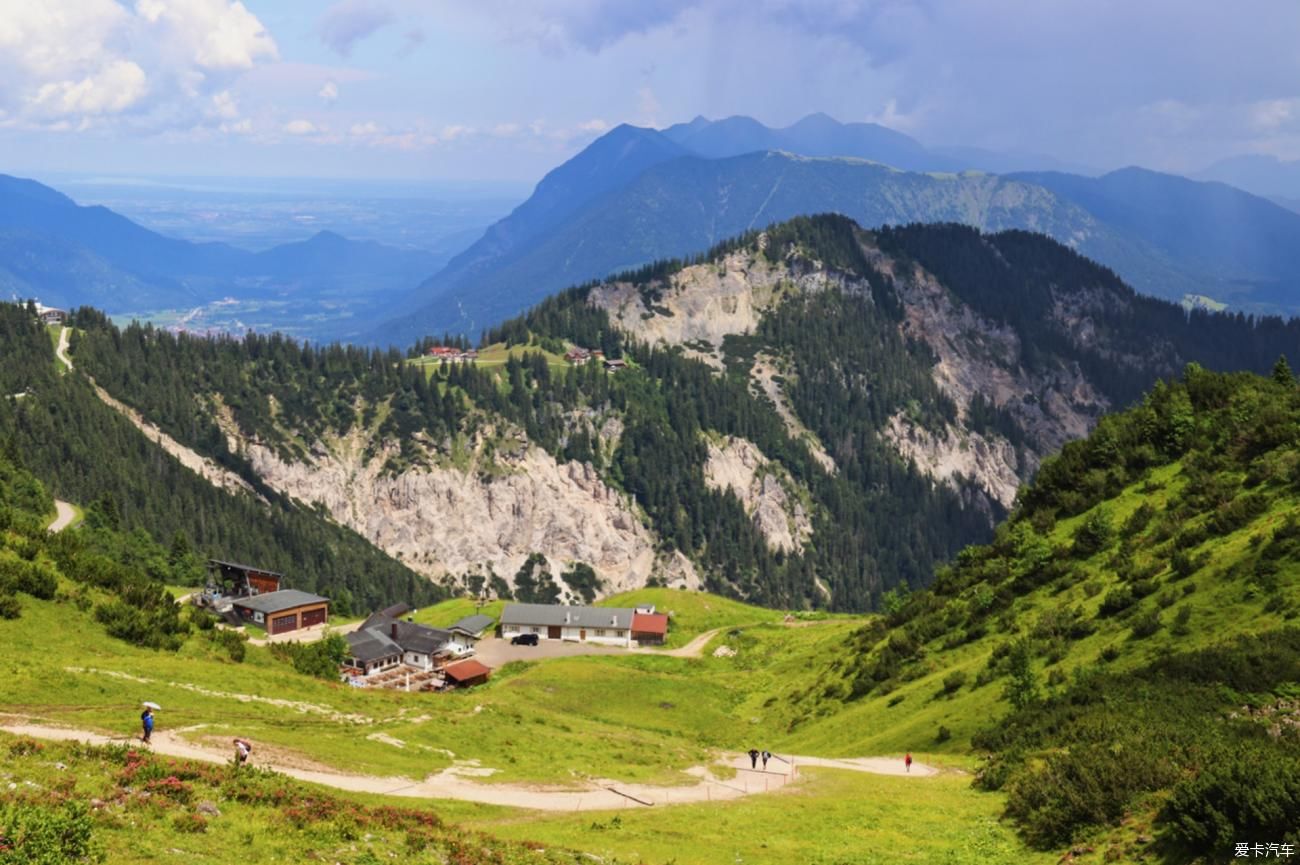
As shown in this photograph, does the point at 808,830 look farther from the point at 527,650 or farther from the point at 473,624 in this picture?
the point at 473,624

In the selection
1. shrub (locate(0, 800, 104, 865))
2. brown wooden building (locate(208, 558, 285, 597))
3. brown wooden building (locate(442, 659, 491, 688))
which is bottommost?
brown wooden building (locate(442, 659, 491, 688))

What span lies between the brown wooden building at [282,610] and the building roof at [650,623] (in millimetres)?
41888

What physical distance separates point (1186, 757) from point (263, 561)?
166950 millimetres

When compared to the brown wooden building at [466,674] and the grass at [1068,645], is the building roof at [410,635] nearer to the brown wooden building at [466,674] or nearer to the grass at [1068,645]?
the brown wooden building at [466,674]

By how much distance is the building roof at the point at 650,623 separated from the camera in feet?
440

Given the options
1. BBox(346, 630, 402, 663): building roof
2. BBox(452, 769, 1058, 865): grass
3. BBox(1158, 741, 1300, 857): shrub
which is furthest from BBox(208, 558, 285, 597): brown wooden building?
BBox(1158, 741, 1300, 857): shrub

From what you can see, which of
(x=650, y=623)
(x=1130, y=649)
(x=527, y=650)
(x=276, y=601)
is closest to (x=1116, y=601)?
(x=1130, y=649)

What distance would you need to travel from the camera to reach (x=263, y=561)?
174000mm

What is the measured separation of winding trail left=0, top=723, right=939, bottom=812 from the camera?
36812mm

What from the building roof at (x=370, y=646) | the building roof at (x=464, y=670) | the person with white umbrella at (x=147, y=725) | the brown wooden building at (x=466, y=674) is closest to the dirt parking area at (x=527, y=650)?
the building roof at (x=464, y=670)

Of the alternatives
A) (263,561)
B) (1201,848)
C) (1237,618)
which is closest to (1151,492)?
(1237,618)

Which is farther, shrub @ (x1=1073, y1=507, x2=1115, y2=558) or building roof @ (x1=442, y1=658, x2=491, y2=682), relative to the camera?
building roof @ (x1=442, y1=658, x2=491, y2=682)

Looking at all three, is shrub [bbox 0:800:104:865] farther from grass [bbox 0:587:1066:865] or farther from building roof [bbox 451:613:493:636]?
building roof [bbox 451:613:493:636]

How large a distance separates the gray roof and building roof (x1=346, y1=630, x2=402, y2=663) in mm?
24124
